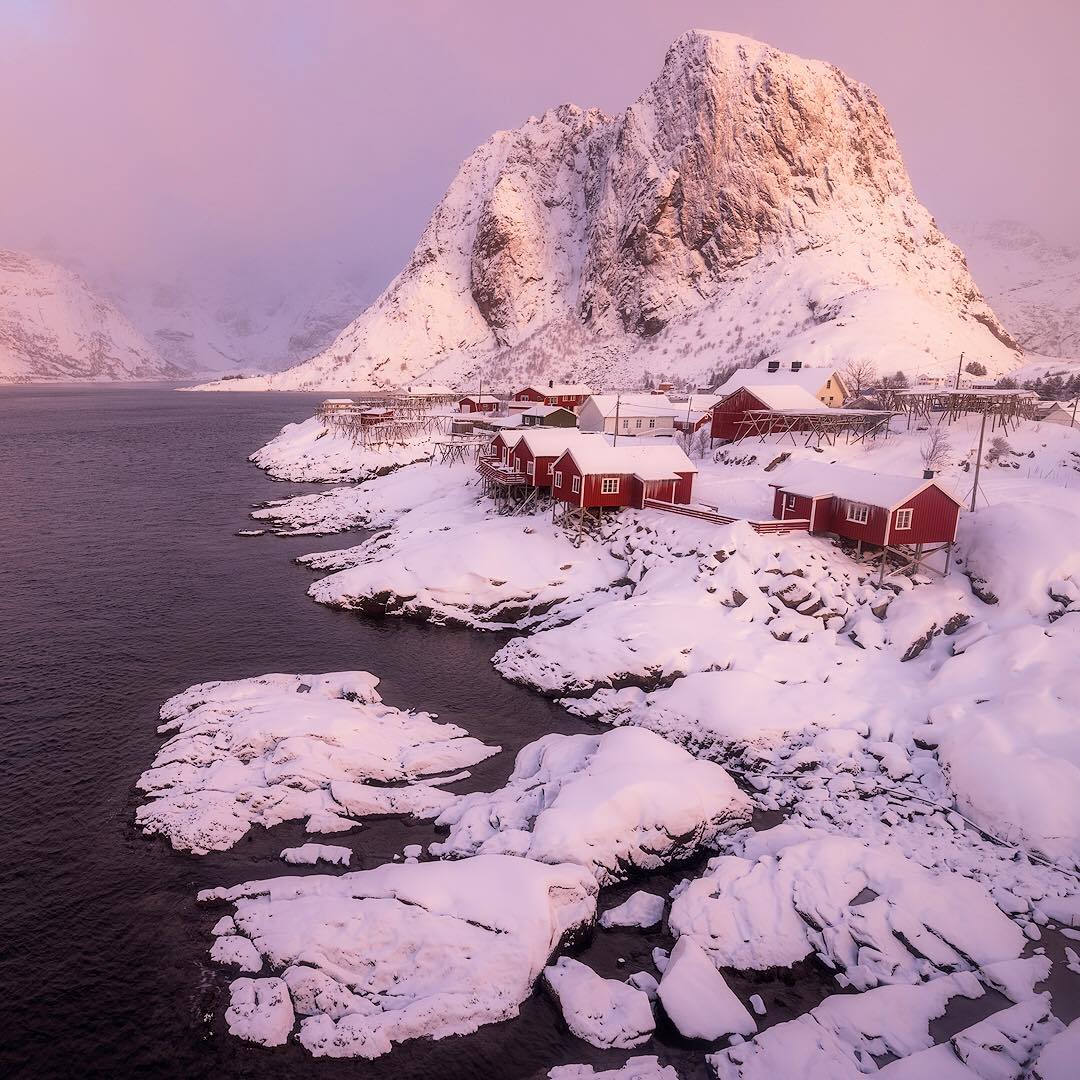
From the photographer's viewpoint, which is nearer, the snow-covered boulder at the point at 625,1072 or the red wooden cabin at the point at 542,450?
the snow-covered boulder at the point at 625,1072

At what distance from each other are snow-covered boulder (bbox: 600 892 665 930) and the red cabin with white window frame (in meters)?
24.6

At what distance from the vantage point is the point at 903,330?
9675 centimetres

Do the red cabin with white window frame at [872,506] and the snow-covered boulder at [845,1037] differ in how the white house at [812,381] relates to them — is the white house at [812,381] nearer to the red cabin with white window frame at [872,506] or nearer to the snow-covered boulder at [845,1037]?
the red cabin with white window frame at [872,506]

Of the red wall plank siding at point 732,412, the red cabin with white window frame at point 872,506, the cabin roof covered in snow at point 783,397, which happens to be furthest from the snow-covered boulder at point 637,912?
the red wall plank siding at point 732,412

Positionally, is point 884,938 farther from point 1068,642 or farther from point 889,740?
A: point 1068,642

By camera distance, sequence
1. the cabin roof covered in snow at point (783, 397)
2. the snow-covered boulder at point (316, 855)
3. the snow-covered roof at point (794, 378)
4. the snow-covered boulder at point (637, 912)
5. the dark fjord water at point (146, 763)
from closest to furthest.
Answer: the dark fjord water at point (146, 763), the snow-covered boulder at point (637, 912), the snow-covered boulder at point (316, 855), the cabin roof covered in snow at point (783, 397), the snow-covered roof at point (794, 378)

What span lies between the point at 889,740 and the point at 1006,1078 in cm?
1463

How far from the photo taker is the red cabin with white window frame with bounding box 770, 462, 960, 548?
3519cm

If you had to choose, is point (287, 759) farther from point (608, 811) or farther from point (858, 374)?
point (858, 374)

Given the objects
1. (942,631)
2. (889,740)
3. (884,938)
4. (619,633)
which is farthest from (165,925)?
(942,631)

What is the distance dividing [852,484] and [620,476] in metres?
14.6

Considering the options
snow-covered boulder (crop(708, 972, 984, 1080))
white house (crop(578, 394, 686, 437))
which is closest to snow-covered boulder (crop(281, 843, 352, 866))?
snow-covered boulder (crop(708, 972, 984, 1080))

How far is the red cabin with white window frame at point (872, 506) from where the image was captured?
115 feet

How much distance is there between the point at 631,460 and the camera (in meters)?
46.4
